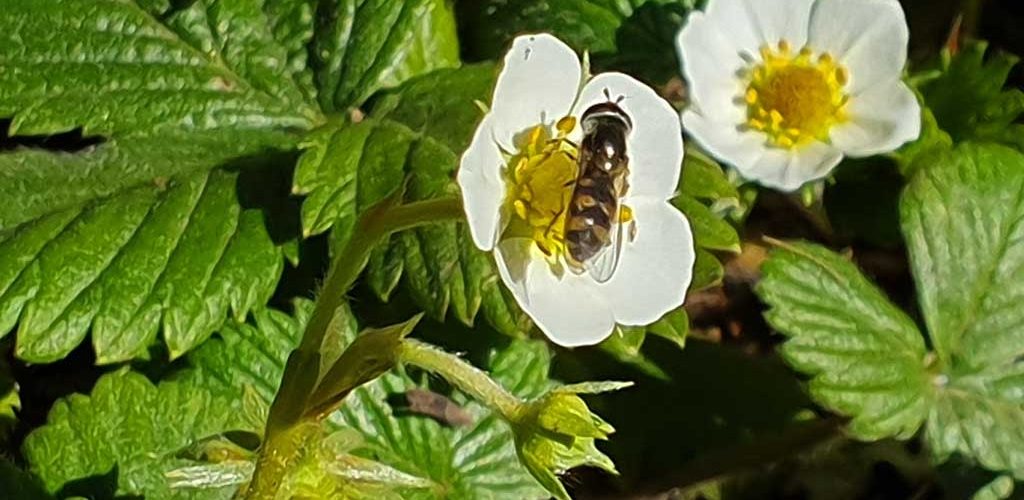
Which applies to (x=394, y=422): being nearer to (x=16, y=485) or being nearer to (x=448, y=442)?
(x=448, y=442)

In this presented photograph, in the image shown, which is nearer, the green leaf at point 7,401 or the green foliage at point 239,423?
the green foliage at point 239,423

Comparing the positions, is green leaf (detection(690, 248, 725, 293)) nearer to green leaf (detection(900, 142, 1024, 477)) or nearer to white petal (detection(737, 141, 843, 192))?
white petal (detection(737, 141, 843, 192))

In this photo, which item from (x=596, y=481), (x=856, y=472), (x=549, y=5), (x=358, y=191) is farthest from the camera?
(x=856, y=472)

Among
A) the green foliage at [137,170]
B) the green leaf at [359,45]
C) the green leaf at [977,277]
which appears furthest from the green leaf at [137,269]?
the green leaf at [977,277]

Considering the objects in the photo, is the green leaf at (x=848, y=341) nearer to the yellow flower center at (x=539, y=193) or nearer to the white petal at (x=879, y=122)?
the white petal at (x=879, y=122)

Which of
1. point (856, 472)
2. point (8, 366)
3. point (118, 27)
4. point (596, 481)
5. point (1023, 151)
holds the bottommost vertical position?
point (856, 472)

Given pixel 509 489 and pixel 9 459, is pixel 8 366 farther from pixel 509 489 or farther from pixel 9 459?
pixel 509 489

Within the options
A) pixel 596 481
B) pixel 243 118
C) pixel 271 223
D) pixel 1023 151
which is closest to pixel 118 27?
pixel 243 118
